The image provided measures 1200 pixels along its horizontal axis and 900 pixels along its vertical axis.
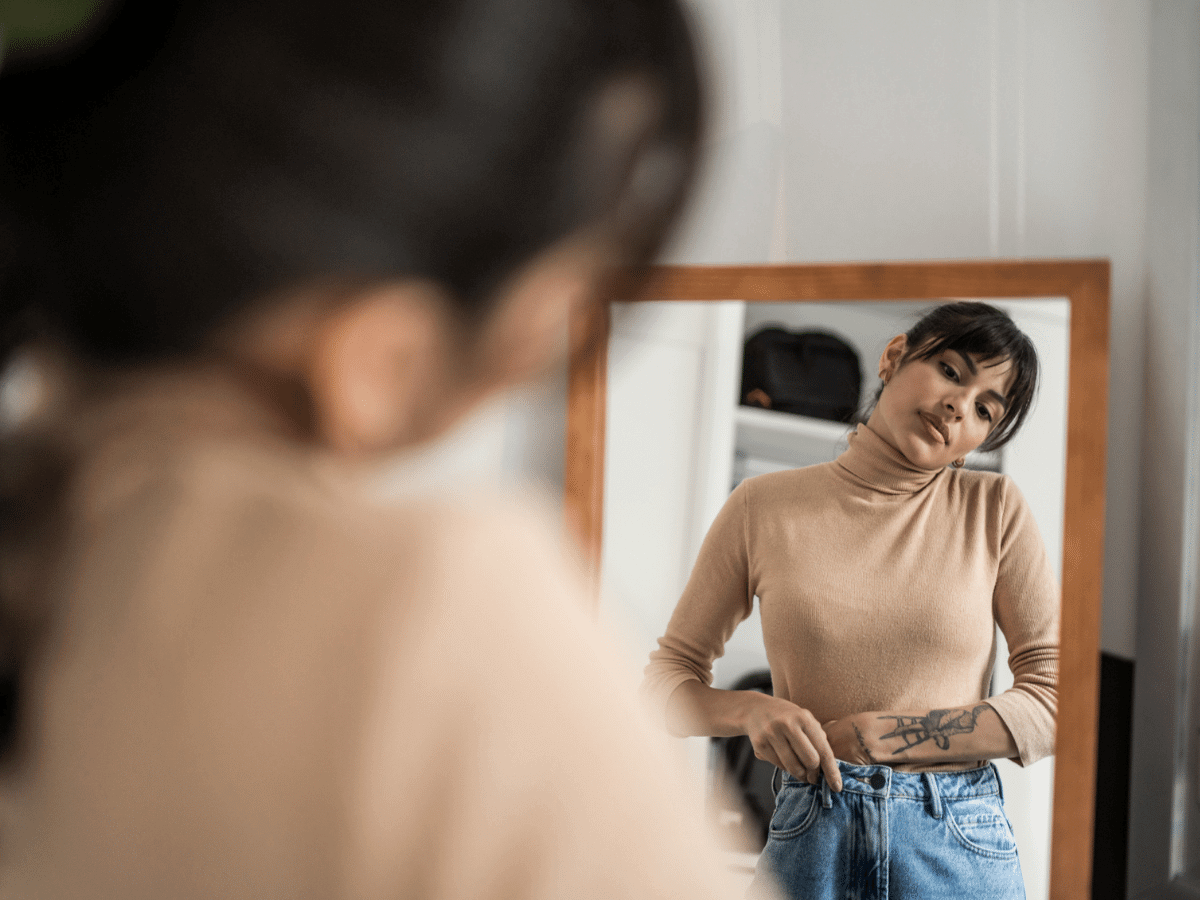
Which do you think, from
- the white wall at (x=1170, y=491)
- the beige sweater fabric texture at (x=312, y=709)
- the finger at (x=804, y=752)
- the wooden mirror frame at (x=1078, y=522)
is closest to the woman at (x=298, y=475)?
the beige sweater fabric texture at (x=312, y=709)

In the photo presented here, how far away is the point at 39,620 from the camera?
23 centimetres

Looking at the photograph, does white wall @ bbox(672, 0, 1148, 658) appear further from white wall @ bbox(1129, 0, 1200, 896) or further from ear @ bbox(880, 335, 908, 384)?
ear @ bbox(880, 335, 908, 384)

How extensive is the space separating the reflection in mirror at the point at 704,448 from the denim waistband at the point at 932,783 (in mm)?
19

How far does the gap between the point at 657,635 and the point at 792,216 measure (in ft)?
1.76

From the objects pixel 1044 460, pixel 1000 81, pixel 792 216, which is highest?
pixel 1000 81

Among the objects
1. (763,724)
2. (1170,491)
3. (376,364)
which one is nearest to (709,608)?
(763,724)

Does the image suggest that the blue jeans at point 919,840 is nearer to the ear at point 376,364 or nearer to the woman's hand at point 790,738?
the woman's hand at point 790,738

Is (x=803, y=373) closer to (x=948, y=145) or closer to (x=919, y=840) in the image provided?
(x=948, y=145)

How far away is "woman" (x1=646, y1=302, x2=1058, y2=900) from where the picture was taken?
0.85 m

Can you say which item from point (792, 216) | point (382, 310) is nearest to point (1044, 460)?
point (792, 216)

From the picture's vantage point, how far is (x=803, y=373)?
0.93m

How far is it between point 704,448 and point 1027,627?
1.27ft

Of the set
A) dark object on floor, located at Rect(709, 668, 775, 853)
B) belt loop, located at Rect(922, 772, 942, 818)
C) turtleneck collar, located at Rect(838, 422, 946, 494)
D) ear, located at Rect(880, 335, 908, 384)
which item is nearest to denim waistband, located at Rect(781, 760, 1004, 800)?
belt loop, located at Rect(922, 772, 942, 818)

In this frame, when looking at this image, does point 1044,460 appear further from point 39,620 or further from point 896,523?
point 39,620
